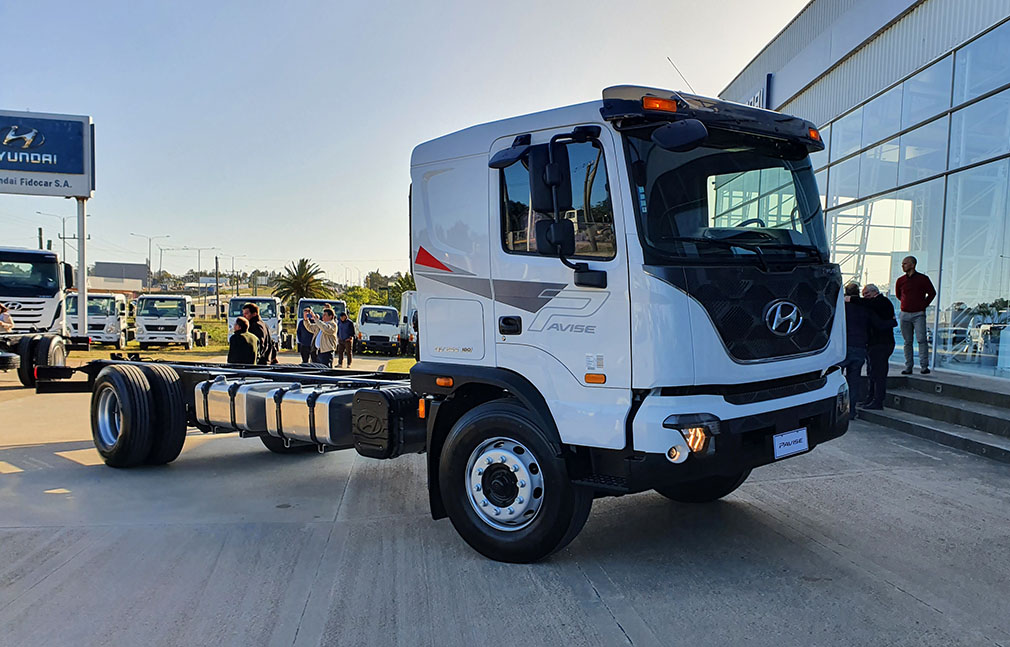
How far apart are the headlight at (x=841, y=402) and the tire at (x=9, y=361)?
14001 millimetres

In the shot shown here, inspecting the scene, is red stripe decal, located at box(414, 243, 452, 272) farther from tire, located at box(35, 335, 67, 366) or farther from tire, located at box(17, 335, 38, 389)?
tire, located at box(17, 335, 38, 389)

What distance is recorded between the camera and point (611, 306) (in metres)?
3.96

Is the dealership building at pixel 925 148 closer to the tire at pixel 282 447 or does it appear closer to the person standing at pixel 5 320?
the tire at pixel 282 447

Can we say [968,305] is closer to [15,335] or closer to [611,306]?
[611,306]

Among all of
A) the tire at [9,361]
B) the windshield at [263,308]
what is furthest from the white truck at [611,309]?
the windshield at [263,308]

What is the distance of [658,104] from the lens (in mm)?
3881

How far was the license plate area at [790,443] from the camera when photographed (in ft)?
13.7

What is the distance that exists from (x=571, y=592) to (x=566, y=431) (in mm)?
918

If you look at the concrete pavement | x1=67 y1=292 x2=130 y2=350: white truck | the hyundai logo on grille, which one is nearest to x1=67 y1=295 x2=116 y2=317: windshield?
x1=67 y1=292 x2=130 y2=350: white truck

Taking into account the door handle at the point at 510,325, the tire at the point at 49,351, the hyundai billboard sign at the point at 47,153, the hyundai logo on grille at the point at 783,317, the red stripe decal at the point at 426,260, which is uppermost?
the hyundai billboard sign at the point at 47,153

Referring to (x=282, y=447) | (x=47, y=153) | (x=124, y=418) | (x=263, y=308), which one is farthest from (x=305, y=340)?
(x=263, y=308)

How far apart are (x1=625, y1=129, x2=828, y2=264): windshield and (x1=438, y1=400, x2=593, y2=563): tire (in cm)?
135

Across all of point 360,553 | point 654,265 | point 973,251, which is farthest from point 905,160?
point 360,553

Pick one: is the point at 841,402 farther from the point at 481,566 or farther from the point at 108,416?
the point at 108,416
